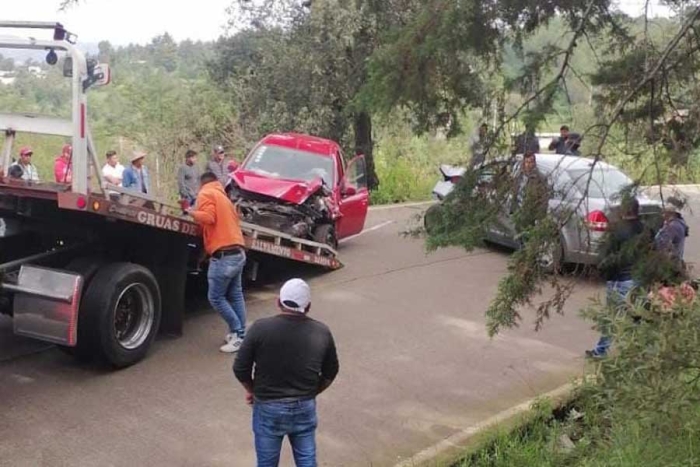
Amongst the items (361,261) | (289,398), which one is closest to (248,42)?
(361,261)

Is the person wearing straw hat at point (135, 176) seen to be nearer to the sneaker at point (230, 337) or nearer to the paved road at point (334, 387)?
the paved road at point (334, 387)

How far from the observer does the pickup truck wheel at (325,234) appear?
1260 cm

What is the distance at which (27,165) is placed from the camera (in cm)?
785

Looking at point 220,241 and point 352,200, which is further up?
point 220,241

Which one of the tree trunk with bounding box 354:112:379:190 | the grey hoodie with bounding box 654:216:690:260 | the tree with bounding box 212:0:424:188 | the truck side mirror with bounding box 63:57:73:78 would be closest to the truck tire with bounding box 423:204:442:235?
the grey hoodie with bounding box 654:216:690:260

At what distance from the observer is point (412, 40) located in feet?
Answer: 24.0

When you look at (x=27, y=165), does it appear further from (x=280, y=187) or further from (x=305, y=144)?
(x=305, y=144)

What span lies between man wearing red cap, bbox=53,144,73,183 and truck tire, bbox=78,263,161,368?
87cm

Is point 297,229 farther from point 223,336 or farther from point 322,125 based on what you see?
point 322,125

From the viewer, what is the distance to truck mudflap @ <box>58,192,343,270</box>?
7.31 m

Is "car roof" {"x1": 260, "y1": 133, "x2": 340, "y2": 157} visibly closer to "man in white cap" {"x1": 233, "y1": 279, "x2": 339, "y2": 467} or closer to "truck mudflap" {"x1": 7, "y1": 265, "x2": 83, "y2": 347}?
"truck mudflap" {"x1": 7, "y1": 265, "x2": 83, "y2": 347}

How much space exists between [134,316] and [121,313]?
0.70 ft

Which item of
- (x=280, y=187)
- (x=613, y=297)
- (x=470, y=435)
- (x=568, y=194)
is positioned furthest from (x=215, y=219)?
(x=613, y=297)

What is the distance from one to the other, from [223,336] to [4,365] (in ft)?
7.07
